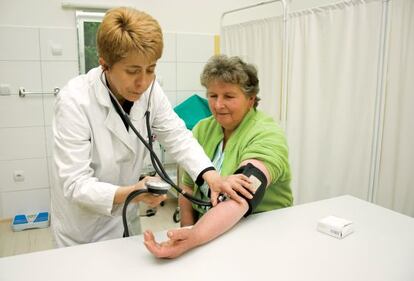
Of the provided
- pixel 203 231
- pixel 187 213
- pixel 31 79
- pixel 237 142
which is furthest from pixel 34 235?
pixel 203 231

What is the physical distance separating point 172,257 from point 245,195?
32 cm

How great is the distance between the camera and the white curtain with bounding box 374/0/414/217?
5.87ft

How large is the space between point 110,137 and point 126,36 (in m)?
0.33

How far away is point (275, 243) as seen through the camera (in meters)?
0.98

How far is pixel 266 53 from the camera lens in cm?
271

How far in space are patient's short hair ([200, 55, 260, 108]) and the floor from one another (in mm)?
1727

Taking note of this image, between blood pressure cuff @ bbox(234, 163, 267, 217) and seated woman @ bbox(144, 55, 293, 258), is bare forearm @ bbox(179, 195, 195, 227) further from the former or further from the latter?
blood pressure cuff @ bbox(234, 163, 267, 217)

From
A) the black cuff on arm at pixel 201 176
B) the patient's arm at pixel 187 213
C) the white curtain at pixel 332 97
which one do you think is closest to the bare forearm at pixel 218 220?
the black cuff on arm at pixel 201 176

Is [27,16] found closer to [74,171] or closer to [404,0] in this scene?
[74,171]

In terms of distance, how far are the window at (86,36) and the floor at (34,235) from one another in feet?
4.33

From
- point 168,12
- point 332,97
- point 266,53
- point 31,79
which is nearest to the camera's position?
point 332,97

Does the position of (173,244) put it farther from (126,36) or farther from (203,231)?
(126,36)

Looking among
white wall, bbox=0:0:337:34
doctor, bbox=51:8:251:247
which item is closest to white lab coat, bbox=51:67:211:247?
doctor, bbox=51:8:251:247

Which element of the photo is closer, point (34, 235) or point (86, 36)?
point (34, 235)
